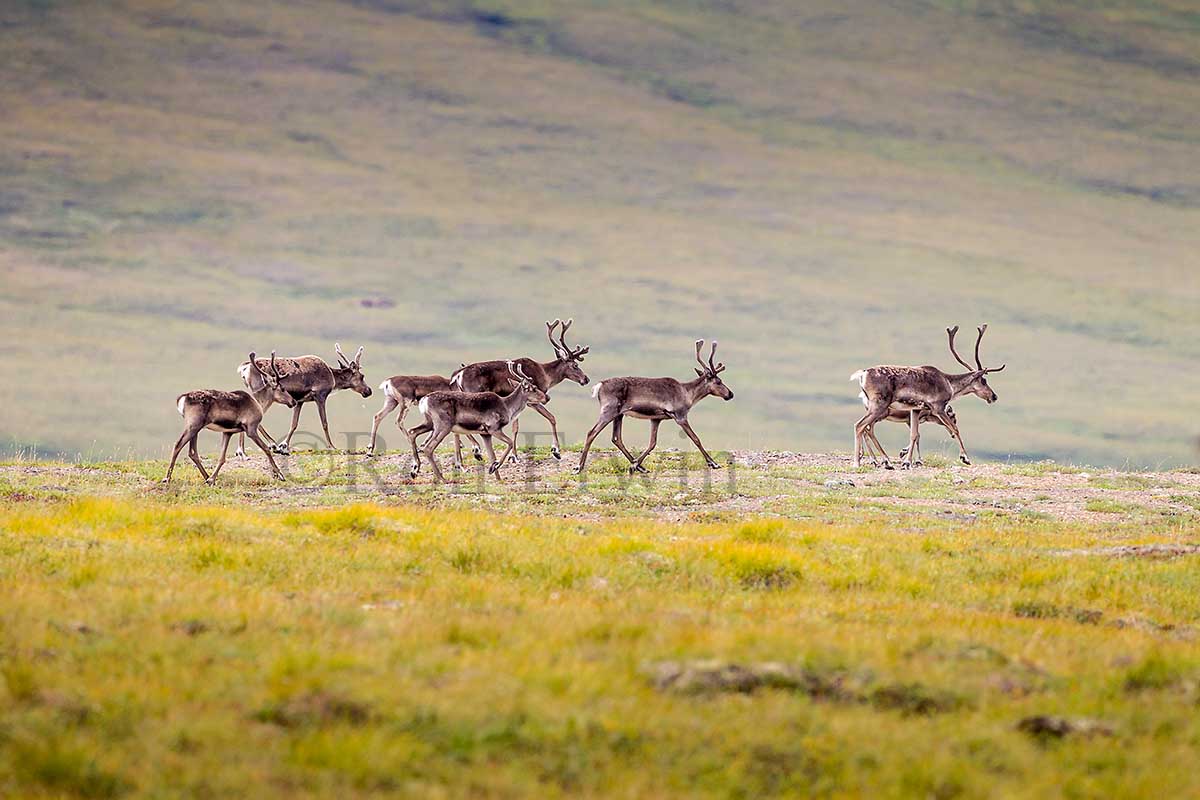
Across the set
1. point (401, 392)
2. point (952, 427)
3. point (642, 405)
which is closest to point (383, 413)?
point (401, 392)

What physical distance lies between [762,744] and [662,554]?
7.54 m

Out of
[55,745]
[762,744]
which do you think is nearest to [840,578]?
[762,744]

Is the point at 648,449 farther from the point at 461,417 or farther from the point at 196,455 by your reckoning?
the point at 196,455

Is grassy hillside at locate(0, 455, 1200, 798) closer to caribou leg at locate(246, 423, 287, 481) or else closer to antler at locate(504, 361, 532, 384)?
caribou leg at locate(246, 423, 287, 481)

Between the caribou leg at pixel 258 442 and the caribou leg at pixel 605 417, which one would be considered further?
the caribou leg at pixel 605 417

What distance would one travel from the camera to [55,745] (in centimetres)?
702

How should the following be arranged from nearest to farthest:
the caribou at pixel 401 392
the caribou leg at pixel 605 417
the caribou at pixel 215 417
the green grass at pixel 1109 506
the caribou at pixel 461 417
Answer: the green grass at pixel 1109 506, the caribou at pixel 215 417, the caribou at pixel 461 417, the caribou leg at pixel 605 417, the caribou at pixel 401 392

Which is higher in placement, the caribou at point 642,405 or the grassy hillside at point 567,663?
the caribou at point 642,405

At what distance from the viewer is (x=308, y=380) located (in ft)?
113

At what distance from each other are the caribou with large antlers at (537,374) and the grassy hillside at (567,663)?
13231 millimetres

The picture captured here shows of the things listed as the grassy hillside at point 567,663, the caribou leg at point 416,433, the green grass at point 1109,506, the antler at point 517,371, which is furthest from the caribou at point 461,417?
the green grass at point 1109,506

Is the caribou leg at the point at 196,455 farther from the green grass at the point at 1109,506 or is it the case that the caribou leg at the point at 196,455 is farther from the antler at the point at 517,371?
the green grass at the point at 1109,506

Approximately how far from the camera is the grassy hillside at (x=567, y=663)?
23.4 ft

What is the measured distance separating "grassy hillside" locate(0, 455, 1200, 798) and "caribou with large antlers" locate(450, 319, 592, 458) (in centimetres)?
1323
